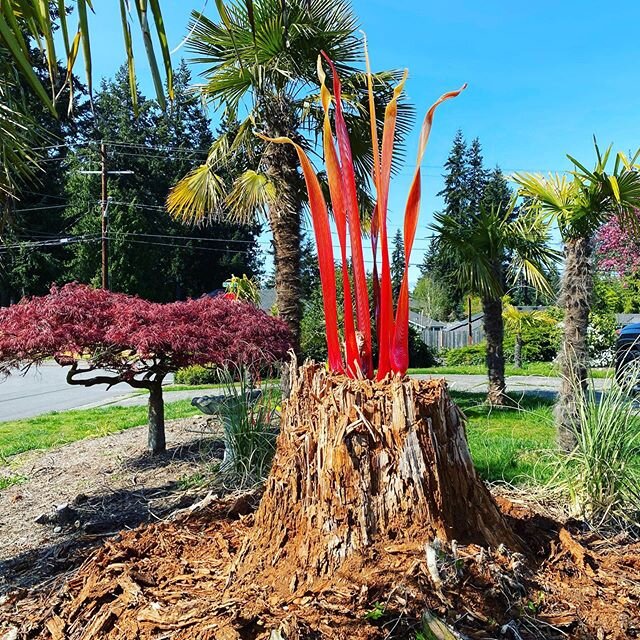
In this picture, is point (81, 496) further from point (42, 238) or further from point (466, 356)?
point (42, 238)

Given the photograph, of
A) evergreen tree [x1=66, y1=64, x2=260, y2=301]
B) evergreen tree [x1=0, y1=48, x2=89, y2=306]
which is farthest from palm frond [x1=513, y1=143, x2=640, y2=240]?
evergreen tree [x1=0, y1=48, x2=89, y2=306]

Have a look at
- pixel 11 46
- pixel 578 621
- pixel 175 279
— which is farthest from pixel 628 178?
pixel 175 279

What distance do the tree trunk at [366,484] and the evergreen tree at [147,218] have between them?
3128 cm

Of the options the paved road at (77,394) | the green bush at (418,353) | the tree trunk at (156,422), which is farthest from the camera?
the green bush at (418,353)

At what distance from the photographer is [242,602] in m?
1.75

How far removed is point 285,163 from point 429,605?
6232 mm

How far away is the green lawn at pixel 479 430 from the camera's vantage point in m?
4.50

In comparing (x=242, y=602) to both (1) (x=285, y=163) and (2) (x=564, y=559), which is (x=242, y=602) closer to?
(2) (x=564, y=559)

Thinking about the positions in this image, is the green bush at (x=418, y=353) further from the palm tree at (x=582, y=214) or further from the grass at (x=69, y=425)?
the palm tree at (x=582, y=214)

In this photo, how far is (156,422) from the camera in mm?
5551

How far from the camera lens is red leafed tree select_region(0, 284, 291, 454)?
169 inches

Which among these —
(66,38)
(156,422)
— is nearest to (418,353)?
(156,422)

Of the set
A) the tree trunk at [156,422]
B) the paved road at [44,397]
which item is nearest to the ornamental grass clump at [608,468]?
the tree trunk at [156,422]

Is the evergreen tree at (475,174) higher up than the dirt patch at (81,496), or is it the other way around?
the evergreen tree at (475,174)
